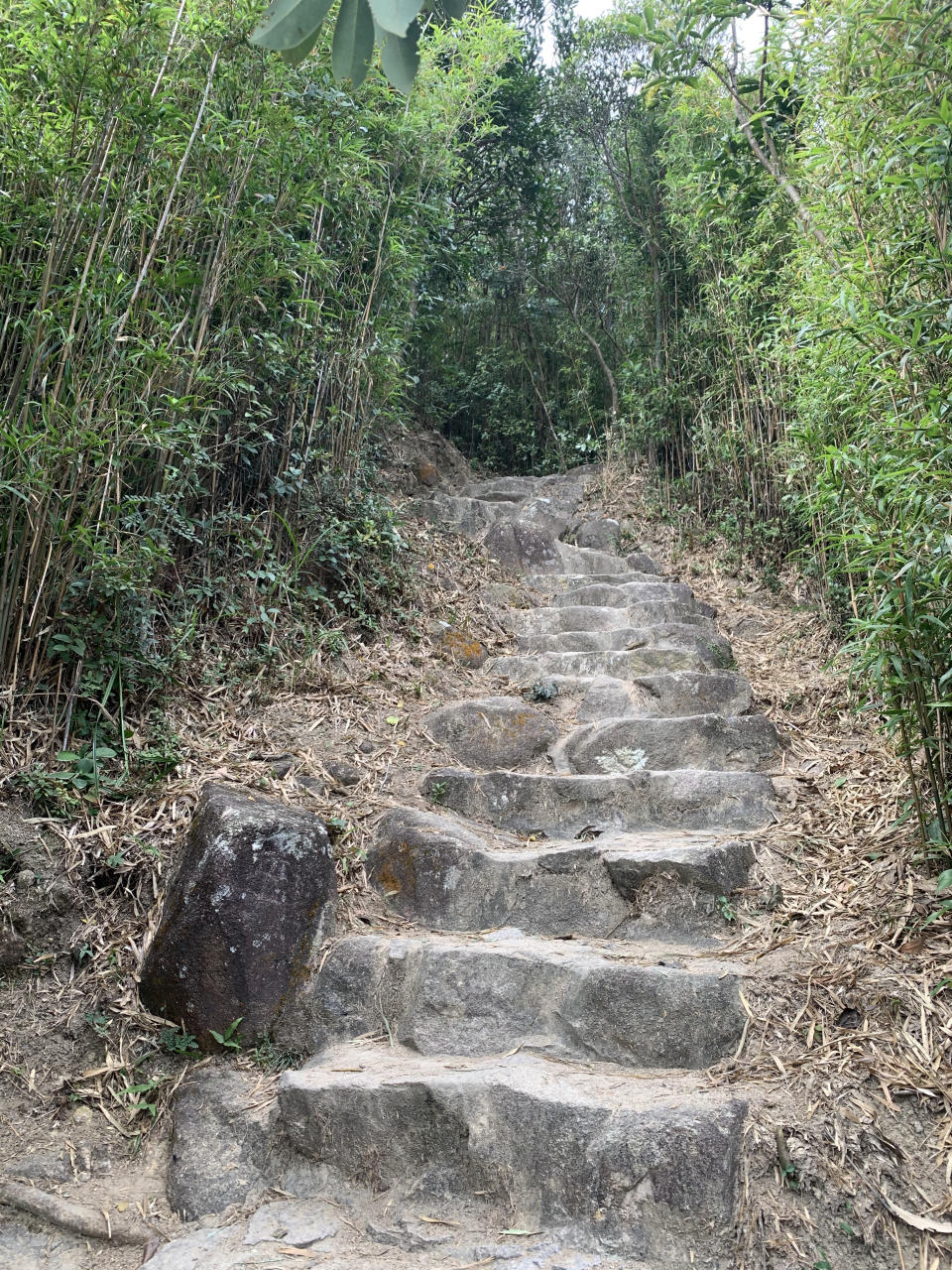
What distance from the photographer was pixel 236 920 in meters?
2.23

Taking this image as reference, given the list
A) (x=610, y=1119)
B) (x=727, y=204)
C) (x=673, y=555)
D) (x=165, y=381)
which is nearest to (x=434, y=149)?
(x=727, y=204)

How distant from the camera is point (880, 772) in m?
2.66

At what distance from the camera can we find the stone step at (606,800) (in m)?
2.80

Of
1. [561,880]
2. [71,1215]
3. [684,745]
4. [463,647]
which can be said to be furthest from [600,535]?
[71,1215]

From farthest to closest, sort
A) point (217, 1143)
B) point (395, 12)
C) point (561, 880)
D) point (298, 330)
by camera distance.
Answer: point (298, 330)
point (561, 880)
point (217, 1143)
point (395, 12)

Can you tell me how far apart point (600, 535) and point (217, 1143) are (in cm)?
508

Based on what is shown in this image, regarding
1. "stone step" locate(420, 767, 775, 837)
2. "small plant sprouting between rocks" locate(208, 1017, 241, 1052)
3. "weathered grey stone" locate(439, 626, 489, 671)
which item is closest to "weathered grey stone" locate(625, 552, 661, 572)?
"weathered grey stone" locate(439, 626, 489, 671)

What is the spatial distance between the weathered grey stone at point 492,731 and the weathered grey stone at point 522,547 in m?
2.31

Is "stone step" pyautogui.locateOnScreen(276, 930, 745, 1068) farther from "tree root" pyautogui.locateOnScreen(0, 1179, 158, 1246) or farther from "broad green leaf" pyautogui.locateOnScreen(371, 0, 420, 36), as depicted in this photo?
"broad green leaf" pyautogui.locateOnScreen(371, 0, 420, 36)

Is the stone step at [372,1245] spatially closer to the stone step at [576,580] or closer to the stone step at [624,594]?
the stone step at [624,594]

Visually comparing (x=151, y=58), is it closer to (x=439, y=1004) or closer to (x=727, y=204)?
(x=727, y=204)

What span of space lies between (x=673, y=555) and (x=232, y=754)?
3953 millimetres

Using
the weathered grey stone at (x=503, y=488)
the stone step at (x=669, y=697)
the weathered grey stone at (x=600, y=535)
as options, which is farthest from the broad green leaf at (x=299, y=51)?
the weathered grey stone at (x=503, y=488)

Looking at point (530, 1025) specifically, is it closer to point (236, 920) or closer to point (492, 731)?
point (236, 920)
